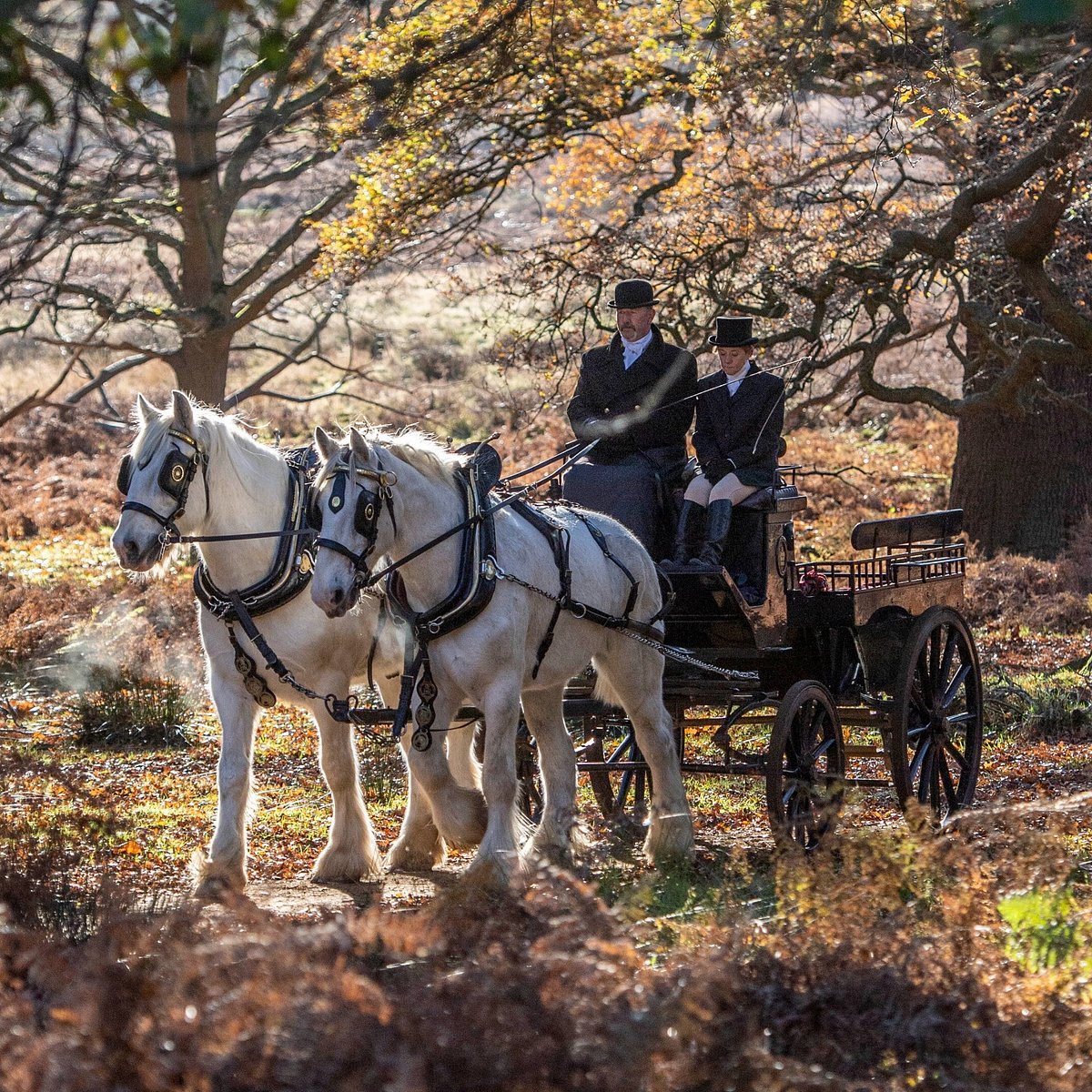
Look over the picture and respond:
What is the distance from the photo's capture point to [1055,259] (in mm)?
15344

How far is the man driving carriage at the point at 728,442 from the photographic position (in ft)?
26.5

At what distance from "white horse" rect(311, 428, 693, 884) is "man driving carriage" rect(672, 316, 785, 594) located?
0.50 m

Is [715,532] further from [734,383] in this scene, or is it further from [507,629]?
[507,629]

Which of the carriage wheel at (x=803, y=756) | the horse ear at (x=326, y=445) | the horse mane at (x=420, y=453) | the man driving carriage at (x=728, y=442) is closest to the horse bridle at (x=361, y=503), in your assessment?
the horse ear at (x=326, y=445)

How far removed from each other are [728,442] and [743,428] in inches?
4.6

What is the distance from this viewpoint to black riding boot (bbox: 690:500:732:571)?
795 centimetres

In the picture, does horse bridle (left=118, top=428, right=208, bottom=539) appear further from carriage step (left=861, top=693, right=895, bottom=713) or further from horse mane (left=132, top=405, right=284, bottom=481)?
carriage step (left=861, top=693, right=895, bottom=713)

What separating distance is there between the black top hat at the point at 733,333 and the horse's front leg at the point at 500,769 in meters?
2.70

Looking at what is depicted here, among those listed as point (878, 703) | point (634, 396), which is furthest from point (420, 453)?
point (878, 703)

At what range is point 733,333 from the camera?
858cm

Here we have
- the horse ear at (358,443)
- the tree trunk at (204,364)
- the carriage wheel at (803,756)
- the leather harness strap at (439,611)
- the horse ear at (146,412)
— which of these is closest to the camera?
the horse ear at (358,443)

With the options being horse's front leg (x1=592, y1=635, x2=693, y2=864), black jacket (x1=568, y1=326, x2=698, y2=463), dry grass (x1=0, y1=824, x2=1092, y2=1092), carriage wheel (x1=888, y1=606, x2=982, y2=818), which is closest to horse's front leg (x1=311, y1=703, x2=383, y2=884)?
horse's front leg (x1=592, y1=635, x2=693, y2=864)

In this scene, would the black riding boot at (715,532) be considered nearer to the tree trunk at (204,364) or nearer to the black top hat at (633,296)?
the black top hat at (633,296)

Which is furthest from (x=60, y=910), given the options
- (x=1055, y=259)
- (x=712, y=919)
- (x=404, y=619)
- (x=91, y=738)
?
(x=1055, y=259)
